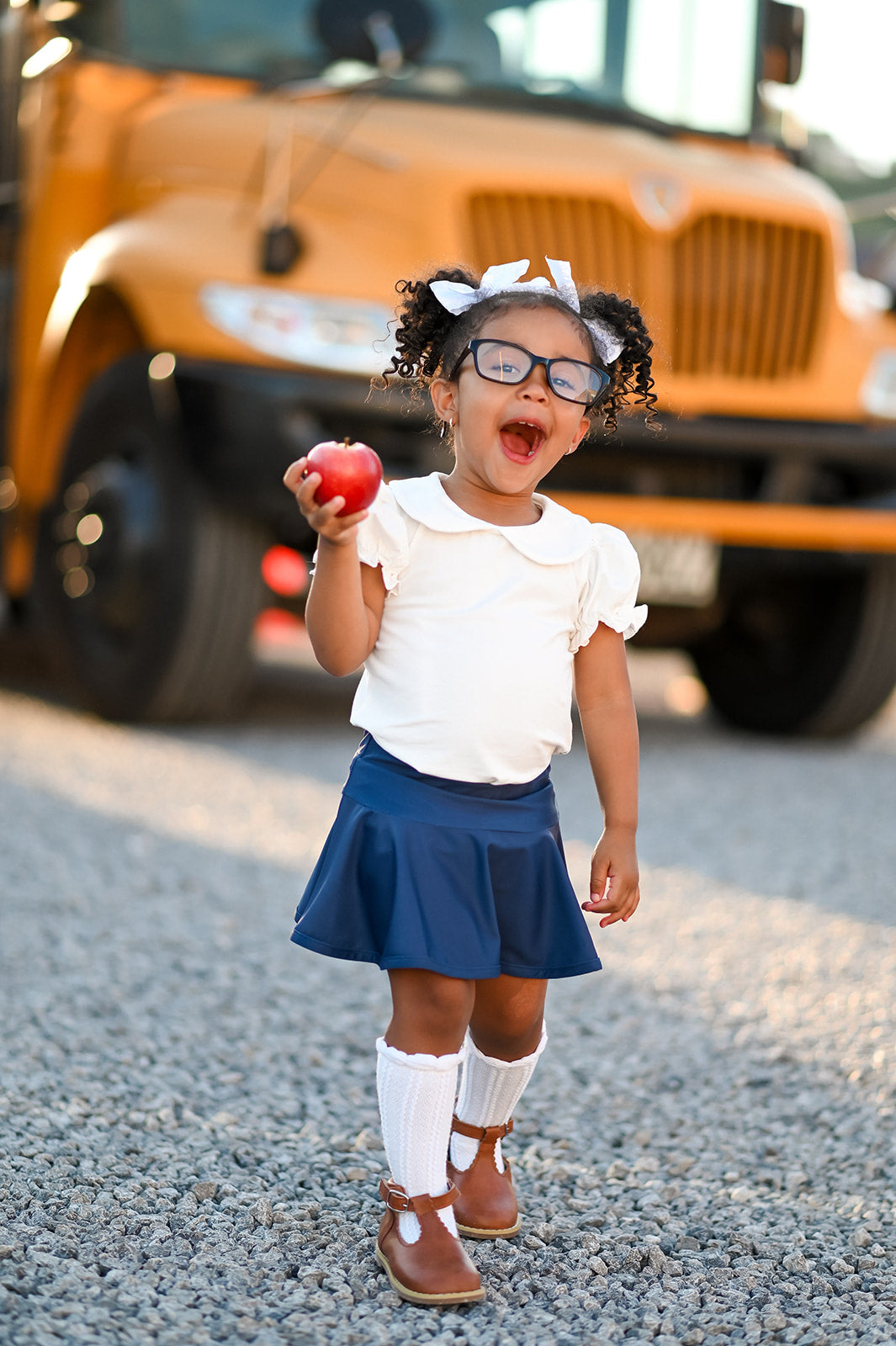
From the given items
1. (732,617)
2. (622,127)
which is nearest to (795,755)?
(732,617)

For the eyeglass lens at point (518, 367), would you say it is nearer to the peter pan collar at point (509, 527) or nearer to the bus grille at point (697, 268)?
the peter pan collar at point (509, 527)

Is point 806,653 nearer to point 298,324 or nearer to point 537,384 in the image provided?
point 298,324

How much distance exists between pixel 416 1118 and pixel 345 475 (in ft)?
2.15

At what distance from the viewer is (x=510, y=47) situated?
5133 mm

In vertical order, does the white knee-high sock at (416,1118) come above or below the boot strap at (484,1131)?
above

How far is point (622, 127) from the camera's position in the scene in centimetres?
525

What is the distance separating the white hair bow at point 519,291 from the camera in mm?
1838

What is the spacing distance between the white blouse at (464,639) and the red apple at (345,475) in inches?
6.1

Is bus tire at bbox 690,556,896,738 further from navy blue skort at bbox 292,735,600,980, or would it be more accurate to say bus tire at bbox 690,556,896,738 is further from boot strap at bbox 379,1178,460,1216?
boot strap at bbox 379,1178,460,1216

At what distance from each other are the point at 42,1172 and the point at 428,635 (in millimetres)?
755

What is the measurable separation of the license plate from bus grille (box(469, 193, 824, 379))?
1.66ft

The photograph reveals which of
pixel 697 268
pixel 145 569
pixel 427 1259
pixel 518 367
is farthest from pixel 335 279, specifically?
pixel 427 1259

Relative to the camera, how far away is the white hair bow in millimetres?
1838

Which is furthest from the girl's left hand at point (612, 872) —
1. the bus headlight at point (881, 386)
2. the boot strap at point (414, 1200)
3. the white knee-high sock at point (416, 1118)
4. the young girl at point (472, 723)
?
the bus headlight at point (881, 386)
